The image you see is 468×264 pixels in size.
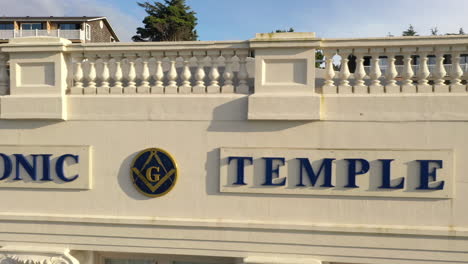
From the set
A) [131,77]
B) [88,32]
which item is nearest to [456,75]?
[131,77]

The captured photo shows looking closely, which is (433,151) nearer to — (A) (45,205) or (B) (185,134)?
(B) (185,134)

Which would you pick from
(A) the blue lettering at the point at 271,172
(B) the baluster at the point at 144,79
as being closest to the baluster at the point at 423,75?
(A) the blue lettering at the point at 271,172

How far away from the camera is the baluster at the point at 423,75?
4004 millimetres

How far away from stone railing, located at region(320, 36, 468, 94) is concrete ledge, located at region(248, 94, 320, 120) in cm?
28

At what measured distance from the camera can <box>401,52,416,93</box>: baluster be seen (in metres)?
4.01

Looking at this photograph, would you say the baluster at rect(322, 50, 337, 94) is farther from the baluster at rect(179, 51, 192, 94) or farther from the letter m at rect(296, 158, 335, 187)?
the baluster at rect(179, 51, 192, 94)

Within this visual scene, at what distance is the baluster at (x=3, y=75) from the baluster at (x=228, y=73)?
2.77 meters

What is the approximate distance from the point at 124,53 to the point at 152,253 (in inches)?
95.9

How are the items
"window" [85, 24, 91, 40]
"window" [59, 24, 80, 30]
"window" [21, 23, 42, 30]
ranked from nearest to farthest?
"window" [85, 24, 91, 40]
"window" [21, 23, 42, 30]
"window" [59, 24, 80, 30]

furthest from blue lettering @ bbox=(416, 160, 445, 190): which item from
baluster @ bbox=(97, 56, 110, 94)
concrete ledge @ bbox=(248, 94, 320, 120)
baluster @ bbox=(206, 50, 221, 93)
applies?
baluster @ bbox=(97, 56, 110, 94)

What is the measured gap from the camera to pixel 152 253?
4.50 metres

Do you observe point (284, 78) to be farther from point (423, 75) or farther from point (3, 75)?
point (3, 75)

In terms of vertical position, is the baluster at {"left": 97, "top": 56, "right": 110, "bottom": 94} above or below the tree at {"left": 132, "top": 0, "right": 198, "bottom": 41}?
below

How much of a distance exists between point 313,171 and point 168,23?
3984 centimetres
